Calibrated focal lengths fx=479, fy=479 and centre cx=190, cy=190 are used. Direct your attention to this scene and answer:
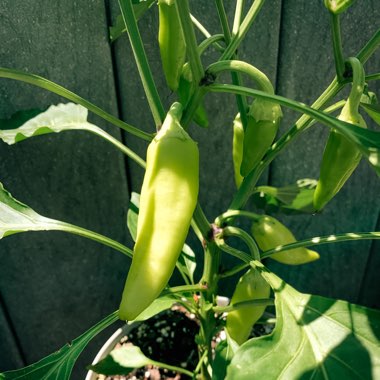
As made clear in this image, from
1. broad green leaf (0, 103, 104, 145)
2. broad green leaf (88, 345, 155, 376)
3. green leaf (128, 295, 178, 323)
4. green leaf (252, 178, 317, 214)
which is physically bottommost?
broad green leaf (88, 345, 155, 376)

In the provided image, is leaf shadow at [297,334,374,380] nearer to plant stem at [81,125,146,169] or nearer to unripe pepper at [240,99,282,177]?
unripe pepper at [240,99,282,177]

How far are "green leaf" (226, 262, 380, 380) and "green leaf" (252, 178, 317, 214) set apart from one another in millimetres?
235

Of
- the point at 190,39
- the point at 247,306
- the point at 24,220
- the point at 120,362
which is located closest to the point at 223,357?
the point at 247,306

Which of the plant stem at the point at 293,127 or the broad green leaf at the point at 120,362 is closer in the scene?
the plant stem at the point at 293,127

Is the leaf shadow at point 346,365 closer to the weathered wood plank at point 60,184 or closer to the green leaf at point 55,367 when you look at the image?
the green leaf at point 55,367

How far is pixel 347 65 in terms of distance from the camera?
0.49 meters

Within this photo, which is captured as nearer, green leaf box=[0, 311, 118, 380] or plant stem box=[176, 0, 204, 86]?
plant stem box=[176, 0, 204, 86]

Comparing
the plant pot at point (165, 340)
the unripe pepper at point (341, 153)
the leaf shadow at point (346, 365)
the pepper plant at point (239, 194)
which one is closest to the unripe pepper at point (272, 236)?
the pepper plant at point (239, 194)

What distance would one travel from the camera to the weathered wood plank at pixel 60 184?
737mm

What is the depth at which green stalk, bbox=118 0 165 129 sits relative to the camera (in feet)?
1.50

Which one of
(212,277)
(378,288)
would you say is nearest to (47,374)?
(212,277)

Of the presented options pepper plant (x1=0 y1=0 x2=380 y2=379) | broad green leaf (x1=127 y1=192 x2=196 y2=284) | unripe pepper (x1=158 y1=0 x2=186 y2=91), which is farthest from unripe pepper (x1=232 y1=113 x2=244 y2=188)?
broad green leaf (x1=127 y1=192 x2=196 y2=284)

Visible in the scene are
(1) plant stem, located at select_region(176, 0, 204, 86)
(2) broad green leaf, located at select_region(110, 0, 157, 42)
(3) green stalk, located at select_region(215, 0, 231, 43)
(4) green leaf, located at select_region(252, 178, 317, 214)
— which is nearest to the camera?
(1) plant stem, located at select_region(176, 0, 204, 86)

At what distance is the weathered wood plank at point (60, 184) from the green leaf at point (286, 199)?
0.27 metres
